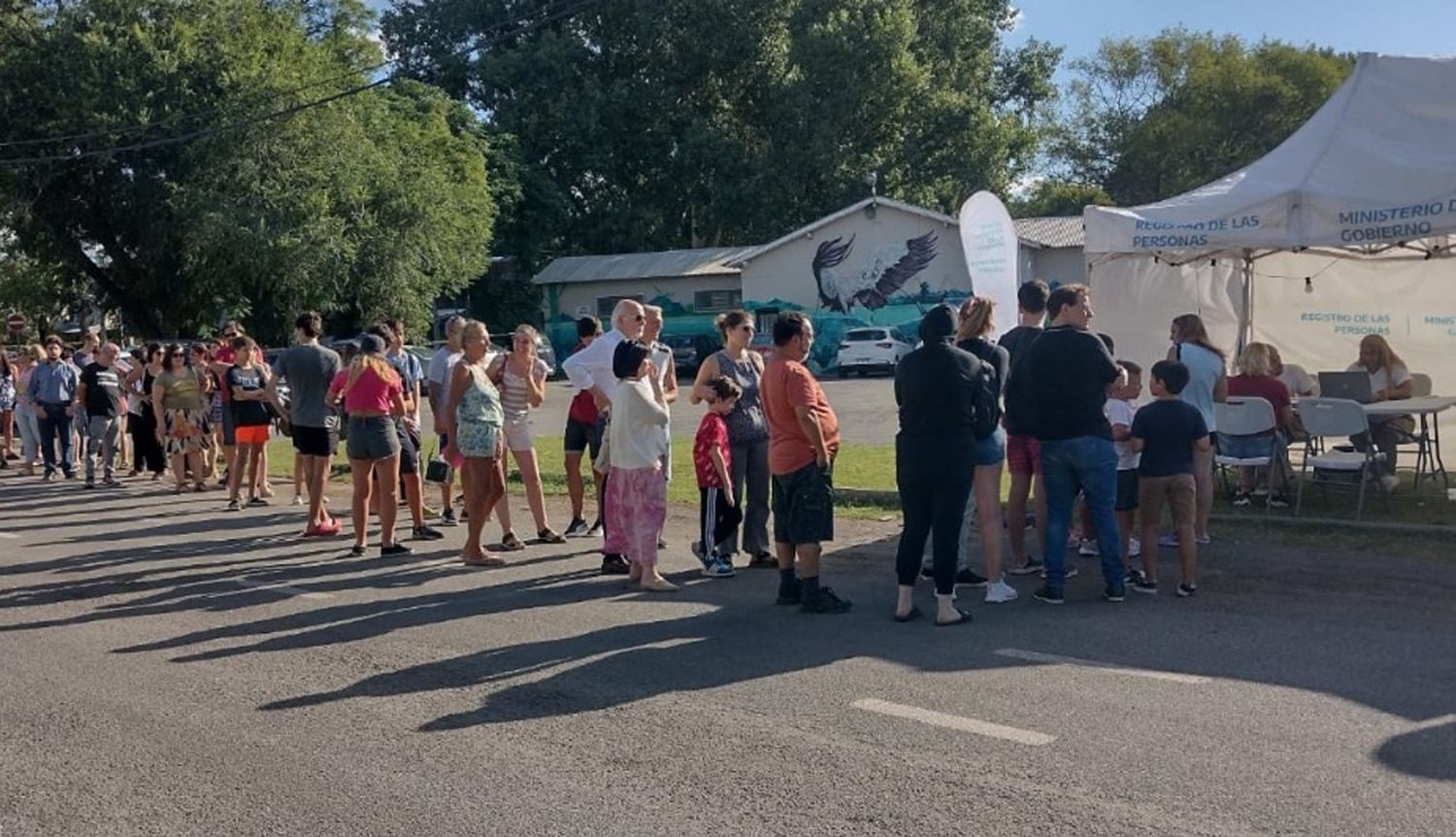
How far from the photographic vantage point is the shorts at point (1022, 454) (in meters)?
9.41

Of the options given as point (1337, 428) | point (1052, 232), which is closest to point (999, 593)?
point (1337, 428)

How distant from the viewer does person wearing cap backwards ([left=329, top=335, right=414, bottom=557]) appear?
10.9 metres

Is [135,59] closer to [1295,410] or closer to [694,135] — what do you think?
[694,135]

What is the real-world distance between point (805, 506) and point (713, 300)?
41126 mm

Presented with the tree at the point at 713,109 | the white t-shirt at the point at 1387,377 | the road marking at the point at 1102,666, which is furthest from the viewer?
the tree at the point at 713,109

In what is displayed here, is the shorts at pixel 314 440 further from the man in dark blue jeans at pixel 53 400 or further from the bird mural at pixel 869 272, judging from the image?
the bird mural at pixel 869 272

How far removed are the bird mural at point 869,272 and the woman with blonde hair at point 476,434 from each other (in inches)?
1348

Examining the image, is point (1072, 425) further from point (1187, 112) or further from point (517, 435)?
point (1187, 112)

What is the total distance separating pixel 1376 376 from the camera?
13.7 metres

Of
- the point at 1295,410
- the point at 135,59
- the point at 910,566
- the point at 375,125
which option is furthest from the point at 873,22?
the point at 910,566

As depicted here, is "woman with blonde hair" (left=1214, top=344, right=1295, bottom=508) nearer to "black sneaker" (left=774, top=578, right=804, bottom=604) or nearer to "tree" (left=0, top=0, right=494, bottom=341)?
"black sneaker" (left=774, top=578, right=804, bottom=604)

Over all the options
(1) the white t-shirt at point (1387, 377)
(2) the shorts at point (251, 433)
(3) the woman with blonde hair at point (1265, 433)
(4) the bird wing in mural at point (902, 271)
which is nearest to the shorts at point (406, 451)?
(2) the shorts at point (251, 433)

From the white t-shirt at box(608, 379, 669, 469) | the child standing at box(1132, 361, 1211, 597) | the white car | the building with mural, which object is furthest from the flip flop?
the building with mural

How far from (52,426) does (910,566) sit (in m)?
14.8
